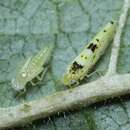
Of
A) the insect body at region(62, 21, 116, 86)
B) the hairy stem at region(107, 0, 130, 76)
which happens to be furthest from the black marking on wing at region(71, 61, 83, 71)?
the hairy stem at region(107, 0, 130, 76)

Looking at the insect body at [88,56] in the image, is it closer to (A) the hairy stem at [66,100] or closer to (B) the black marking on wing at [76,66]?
(B) the black marking on wing at [76,66]

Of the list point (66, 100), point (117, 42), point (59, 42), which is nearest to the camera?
point (66, 100)

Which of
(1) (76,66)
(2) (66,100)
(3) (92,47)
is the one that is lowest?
(2) (66,100)

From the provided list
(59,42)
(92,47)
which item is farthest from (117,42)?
(59,42)

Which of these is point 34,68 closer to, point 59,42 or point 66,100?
point 59,42

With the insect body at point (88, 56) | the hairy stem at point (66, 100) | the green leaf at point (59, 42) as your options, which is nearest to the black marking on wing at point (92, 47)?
the insect body at point (88, 56)

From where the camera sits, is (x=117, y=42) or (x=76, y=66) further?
(x=117, y=42)

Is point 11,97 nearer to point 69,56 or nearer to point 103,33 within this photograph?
point 69,56
